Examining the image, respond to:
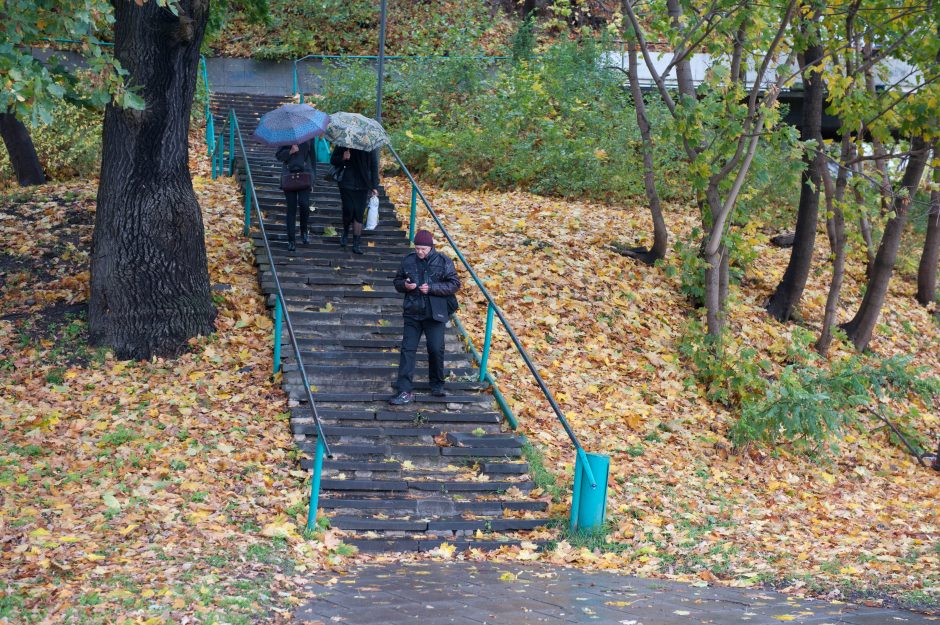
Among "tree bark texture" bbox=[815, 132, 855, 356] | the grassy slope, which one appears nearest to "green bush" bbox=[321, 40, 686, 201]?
"tree bark texture" bbox=[815, 132, 855, 356]

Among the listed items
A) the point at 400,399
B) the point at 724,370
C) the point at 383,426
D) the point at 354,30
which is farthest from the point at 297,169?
the point at 354,30

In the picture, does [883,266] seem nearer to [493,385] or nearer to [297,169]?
[493,385]

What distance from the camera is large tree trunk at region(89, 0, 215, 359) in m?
10.1

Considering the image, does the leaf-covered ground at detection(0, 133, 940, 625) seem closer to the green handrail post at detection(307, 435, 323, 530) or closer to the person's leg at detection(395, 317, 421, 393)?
the green handrail post at detection(307, 435, 323, 530)

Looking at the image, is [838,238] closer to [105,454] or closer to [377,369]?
[377,369]

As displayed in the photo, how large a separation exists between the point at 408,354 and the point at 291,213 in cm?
358

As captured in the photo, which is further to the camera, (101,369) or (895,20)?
(895,20)

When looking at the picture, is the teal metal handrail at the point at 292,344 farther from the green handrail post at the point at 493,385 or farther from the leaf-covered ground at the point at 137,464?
the green handrail post at the point at 493,385

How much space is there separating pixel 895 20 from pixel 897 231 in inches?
127

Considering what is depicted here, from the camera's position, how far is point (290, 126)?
1162 cm

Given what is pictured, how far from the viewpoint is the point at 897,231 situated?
1399 centimetres

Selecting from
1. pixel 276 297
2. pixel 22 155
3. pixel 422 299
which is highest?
pixel 22 155

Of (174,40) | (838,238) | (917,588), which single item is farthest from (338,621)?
(838,238)

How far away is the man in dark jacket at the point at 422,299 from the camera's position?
9.22 metres
